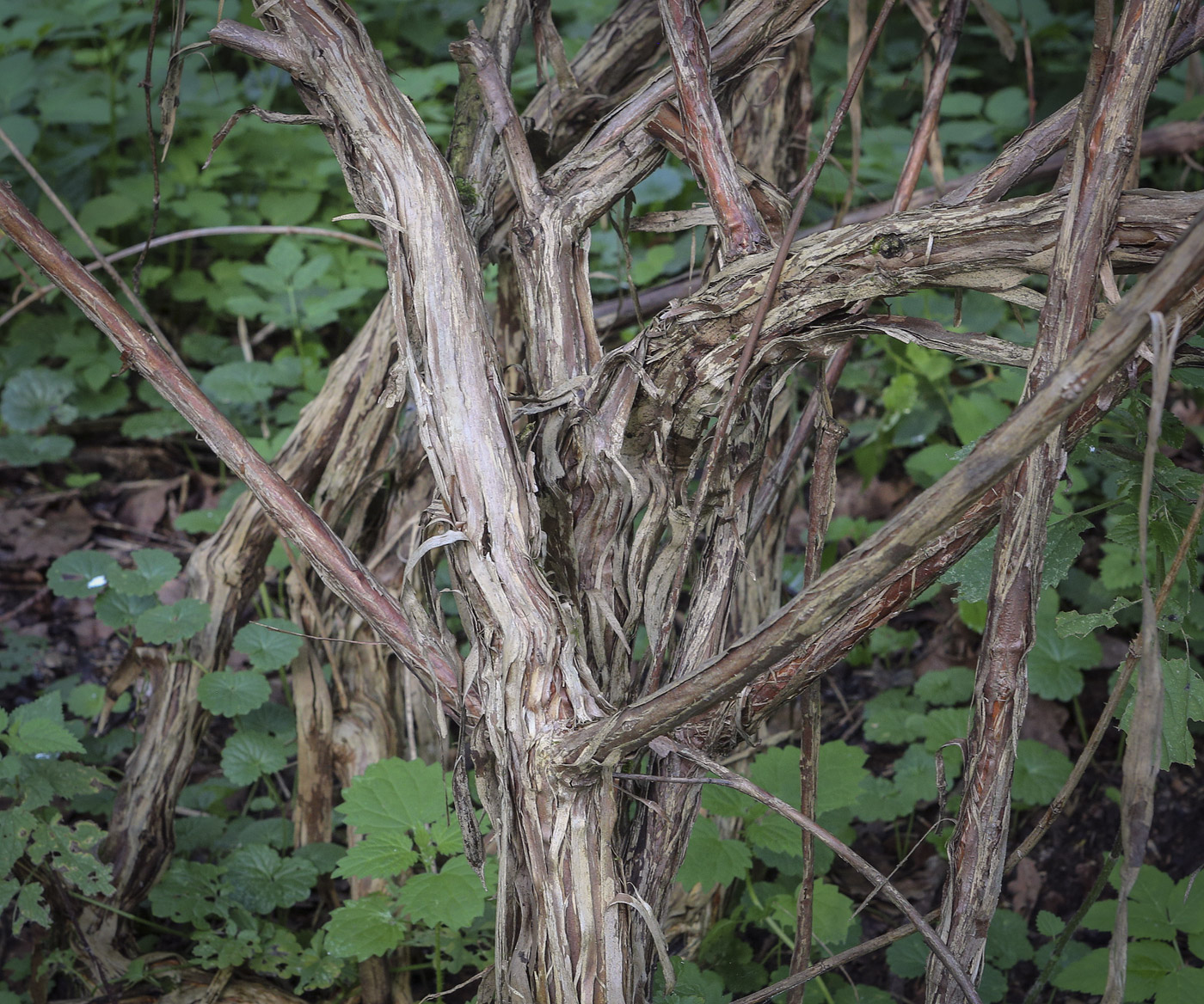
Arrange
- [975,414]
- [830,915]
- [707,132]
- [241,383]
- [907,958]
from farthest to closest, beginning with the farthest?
[241,383], [975,414], [907,958], [830,915], [707,132]

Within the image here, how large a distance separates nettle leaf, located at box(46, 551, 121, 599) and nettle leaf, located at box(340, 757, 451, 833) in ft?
2.66

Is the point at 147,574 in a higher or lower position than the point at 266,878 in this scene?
higher

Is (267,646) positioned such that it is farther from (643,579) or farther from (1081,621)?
(1081,621)

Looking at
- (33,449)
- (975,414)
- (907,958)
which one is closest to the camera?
(907,958)

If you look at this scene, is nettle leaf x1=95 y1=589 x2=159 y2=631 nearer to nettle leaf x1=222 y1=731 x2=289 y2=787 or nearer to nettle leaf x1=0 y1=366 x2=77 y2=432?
nettle leaf x1=222 y1=731 x2=289 y2=787

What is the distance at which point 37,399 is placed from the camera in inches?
113

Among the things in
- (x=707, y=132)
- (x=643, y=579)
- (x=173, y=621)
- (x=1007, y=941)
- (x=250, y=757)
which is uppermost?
(x=707, y=132)

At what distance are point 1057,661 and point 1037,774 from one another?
0.28 meters

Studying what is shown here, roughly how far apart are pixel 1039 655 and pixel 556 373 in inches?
55.1

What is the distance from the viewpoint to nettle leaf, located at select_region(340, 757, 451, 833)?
4.63ft

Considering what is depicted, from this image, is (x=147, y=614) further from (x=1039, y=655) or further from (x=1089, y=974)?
(x=1039, y=655)

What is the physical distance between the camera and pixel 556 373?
1.06 meters

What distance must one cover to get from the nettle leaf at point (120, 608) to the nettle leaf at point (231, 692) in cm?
25

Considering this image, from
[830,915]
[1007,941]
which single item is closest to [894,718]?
[1007,941]
